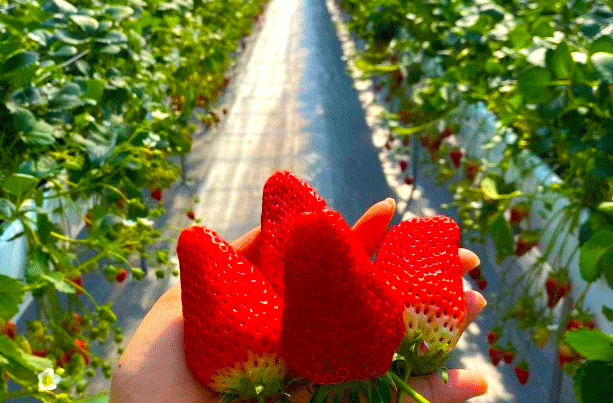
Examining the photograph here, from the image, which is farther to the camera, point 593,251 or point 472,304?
point 593,251

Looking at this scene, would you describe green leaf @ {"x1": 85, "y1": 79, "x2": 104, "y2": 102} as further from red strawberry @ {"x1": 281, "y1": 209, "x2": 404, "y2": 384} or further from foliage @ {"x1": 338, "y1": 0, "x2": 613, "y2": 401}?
red strawberry @ {"x1": 281, "y1": 209, "x2": 404, "y2": 384}

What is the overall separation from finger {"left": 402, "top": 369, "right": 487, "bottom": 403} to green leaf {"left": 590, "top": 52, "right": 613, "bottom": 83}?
829 millimetres

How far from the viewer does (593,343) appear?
90cm

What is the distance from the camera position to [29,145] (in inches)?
62.2

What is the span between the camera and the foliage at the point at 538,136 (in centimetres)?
162

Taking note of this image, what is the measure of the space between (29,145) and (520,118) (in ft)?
4.11

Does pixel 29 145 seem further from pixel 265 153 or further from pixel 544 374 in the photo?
pixel 265 153

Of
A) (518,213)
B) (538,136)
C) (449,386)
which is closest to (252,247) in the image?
(449,386)

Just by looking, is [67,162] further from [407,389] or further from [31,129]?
[407,389]

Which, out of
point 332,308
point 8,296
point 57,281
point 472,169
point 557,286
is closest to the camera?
point 332,308

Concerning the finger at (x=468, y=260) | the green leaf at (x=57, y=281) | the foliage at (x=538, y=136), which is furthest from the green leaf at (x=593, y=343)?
the green leaf at (x=57, y=281)

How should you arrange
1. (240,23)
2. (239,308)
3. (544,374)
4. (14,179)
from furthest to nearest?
(240,23) < (544,374) < (14,179) < (239,308)

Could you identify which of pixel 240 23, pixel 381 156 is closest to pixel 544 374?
pixel 381 156

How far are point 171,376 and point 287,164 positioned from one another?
346 centimetres
